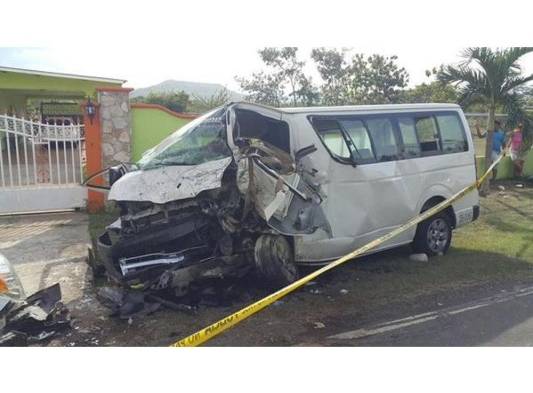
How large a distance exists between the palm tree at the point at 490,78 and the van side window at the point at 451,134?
5153 millimetres

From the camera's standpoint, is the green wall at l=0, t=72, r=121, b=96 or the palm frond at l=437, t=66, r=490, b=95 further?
the green wall at l=0, t=72, r=121, b=96

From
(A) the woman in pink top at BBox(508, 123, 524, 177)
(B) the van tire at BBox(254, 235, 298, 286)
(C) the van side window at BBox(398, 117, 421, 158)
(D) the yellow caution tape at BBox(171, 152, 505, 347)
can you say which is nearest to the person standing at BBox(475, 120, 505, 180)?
(A) the woman in pink top at BBox(508, 123, 524, 177)

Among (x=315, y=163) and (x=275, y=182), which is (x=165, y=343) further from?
(x=315, y=163)

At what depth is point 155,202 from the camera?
4.59 meters

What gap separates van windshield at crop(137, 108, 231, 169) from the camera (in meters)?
4.88

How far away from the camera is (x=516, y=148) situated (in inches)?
509

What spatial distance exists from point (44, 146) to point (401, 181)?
6.61 meters

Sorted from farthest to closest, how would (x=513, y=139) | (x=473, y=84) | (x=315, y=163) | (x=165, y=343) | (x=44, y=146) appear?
(x=513, y=139) → (x=473, y=84) → (x=44, y=146) → (x=315, y=163) → (x=165, y=343)

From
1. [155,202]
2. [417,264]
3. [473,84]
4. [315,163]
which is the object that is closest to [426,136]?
[417,264]

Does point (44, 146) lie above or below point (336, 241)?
above

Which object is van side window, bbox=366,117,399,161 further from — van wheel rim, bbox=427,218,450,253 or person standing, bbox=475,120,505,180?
person standing, bbox=475,120,505,180

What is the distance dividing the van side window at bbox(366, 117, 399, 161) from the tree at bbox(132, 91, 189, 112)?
25.8 meters

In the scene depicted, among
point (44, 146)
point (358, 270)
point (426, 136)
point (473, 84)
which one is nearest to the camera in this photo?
point (358, 270)

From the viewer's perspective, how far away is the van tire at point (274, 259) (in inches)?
185
